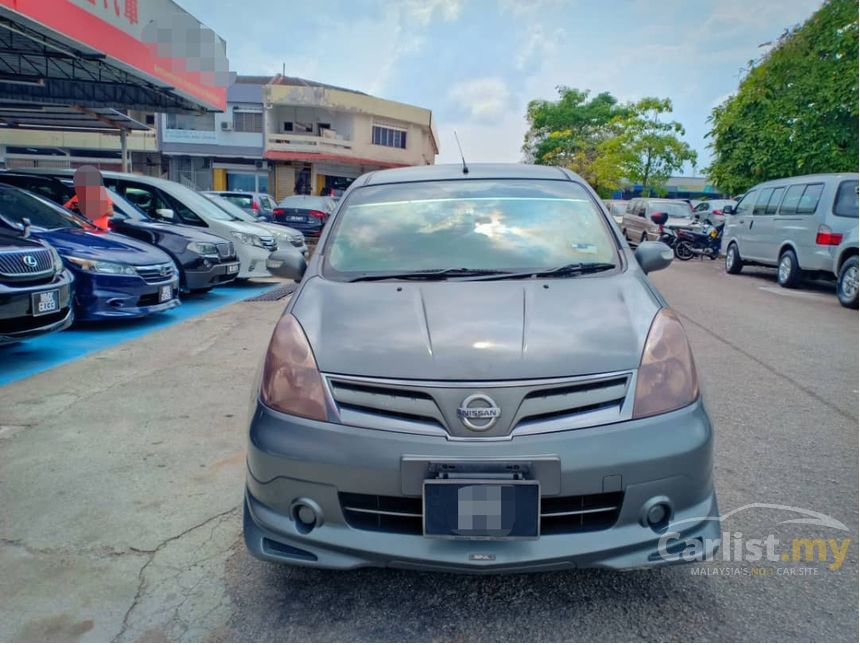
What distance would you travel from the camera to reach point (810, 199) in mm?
10773

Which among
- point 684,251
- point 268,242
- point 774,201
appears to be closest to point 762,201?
point 774,201

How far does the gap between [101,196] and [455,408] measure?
7881mm

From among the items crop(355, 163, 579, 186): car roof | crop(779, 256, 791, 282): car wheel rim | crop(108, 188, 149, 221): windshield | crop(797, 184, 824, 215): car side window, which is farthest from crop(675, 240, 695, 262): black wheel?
crop(355, 163, 579, 186): car roof

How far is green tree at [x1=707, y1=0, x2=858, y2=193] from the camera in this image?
48.9 feet

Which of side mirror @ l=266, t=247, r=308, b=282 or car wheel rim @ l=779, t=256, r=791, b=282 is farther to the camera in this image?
car wheel rim @ l=779, t=256, r=791, b=282

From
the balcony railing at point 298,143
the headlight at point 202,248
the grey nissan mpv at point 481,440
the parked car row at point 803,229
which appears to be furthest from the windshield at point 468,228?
the balcony railing at point 298,143

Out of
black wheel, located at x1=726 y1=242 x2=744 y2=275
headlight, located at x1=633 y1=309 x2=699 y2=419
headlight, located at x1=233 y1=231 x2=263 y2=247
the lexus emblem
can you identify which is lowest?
black wheel, located at x1=726 y1=242 x2=744 y2=275

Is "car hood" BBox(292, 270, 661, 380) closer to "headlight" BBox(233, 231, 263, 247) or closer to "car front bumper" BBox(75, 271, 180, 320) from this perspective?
"car front bumper" BBox(75, 271, 180, 320)

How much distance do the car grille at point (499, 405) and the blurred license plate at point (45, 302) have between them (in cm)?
408

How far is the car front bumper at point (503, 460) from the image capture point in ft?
6.42

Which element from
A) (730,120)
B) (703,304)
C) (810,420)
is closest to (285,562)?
(810,420)

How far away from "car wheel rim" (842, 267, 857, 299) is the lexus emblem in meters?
9.44

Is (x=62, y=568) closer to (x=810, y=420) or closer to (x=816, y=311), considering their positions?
(x=810, y=420)

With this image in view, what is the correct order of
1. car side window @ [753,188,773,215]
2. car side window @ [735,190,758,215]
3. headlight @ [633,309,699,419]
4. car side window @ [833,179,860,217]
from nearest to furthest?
headlight @ [633,309,699,419] → car side window @ [833,179,860,217] → car side window @ [753,188,773,215] → car side window @ [735,190,758,215]
